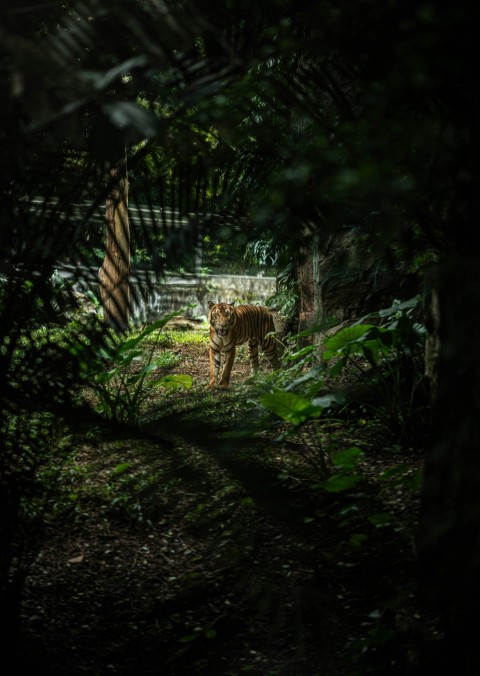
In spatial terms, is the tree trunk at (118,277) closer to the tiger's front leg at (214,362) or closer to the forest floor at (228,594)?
the forest floor at (228,594)

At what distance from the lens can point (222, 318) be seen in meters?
7.39

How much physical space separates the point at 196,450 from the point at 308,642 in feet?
3.47

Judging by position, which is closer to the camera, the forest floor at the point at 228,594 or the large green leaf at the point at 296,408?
the forest floor at the point at 228,594

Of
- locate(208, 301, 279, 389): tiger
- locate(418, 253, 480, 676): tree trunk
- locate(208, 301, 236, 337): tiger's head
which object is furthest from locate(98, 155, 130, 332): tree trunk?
locate(208, 301, 236, 337): tiger's head

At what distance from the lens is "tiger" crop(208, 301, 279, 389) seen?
7.22m

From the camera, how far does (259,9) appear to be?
699 millimetres

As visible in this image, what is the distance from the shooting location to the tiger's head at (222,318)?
7.36 m

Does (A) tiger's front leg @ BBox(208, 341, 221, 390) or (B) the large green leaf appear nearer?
(B) the large green leaf

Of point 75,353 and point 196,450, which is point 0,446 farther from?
point 196,450

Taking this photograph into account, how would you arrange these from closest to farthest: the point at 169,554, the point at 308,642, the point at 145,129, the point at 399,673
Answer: the point at 145,129 → the point at 399,673 → the point at 308,642 → the point at 169,554

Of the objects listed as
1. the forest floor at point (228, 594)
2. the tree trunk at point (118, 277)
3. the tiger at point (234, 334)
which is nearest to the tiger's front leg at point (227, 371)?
the tiger at point (234, 334)

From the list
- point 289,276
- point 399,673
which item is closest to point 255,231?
point 399,673

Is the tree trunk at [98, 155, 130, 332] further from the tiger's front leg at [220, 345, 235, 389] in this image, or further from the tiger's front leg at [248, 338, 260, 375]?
the tiger's front leg at [248, 338, 260, 375]

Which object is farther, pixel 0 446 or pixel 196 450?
pixel 0 446
